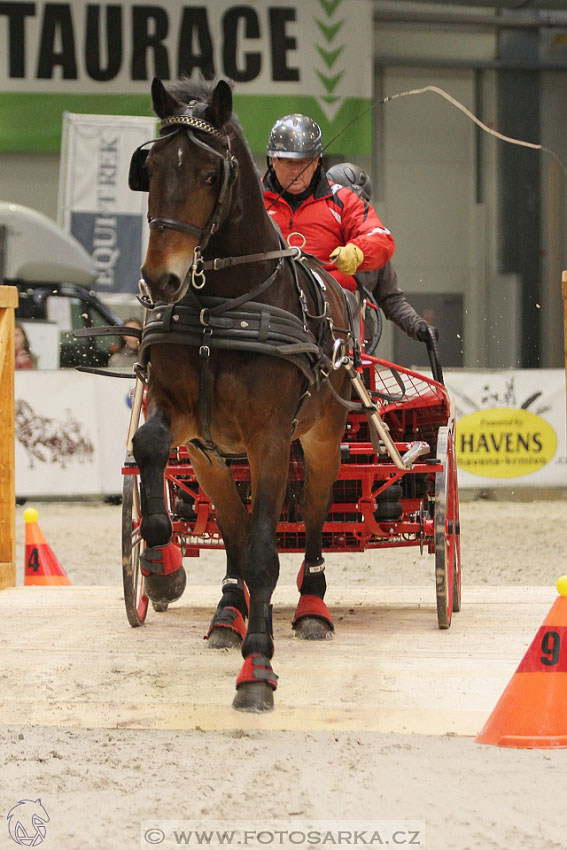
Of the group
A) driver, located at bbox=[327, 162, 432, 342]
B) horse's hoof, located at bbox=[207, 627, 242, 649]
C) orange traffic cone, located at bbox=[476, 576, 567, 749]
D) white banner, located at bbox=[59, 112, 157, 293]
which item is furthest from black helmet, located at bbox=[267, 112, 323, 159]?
white banner, located at bbox=[59, 112, 157, 293]

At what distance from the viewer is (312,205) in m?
4.49

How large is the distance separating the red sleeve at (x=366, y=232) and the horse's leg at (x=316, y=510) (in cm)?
65

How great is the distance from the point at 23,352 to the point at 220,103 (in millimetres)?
→ 7399

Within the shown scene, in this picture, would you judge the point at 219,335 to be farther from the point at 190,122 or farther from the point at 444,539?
the point at 444,539

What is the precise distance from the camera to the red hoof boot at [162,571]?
128 inches

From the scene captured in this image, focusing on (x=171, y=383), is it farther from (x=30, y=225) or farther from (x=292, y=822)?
(x=30, y=225)

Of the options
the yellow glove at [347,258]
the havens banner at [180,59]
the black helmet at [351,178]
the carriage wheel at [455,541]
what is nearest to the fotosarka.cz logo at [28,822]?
the yellow glove at [347,258]

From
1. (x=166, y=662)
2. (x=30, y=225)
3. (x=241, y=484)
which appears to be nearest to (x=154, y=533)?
(x=166, y=662)

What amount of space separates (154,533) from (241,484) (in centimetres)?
169

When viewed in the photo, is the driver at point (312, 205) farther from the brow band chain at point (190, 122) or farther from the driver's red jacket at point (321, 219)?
the brow band chain at point (190, 122)

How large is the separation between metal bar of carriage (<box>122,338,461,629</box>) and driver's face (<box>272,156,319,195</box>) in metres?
0.73

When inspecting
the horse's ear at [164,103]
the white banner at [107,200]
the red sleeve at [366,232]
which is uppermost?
the white banner at [107,200]

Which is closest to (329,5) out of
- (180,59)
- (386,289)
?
(180,59)

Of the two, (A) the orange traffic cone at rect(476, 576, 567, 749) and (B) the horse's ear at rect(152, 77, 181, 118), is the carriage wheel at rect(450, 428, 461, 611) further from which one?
(B) the horse's ear at rect(152, 77, 181, 118)
